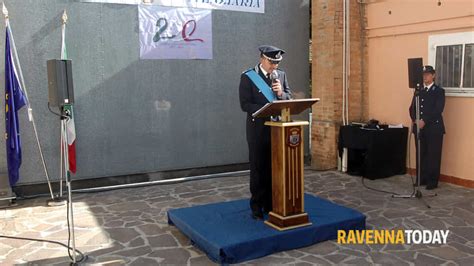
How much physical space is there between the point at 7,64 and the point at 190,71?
2.81 meters

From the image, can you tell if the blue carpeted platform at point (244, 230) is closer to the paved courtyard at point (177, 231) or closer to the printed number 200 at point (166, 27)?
the paved courtyard at point (177, 231)

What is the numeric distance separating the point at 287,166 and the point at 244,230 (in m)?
0.78

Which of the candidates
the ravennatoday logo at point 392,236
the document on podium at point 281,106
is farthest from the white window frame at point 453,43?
the document on podium at point 281,106

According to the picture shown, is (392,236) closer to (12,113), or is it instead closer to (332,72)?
(332,72)

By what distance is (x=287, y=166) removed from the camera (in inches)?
185

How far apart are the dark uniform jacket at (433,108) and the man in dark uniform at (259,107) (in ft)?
9.44

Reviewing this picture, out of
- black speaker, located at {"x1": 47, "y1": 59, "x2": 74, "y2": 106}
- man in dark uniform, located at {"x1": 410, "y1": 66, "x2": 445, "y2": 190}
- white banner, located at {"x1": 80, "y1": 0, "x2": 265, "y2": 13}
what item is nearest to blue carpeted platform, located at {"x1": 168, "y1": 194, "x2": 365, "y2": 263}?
black speaker, located at {"x1": 47, "y1": 59, "x2": 74, "y2": 106}

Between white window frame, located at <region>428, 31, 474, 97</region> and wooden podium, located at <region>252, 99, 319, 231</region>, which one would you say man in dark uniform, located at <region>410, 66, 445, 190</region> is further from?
wooden podium, located at <region>252, 99, 319, 231</region>

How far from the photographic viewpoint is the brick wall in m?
8.29

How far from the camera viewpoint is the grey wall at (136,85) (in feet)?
22.7

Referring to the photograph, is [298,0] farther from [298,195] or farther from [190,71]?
[298,195]

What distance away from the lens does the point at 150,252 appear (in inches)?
184

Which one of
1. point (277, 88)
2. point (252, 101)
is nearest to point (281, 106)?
point (277, 88)

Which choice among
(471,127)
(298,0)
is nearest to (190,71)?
(298,0)
